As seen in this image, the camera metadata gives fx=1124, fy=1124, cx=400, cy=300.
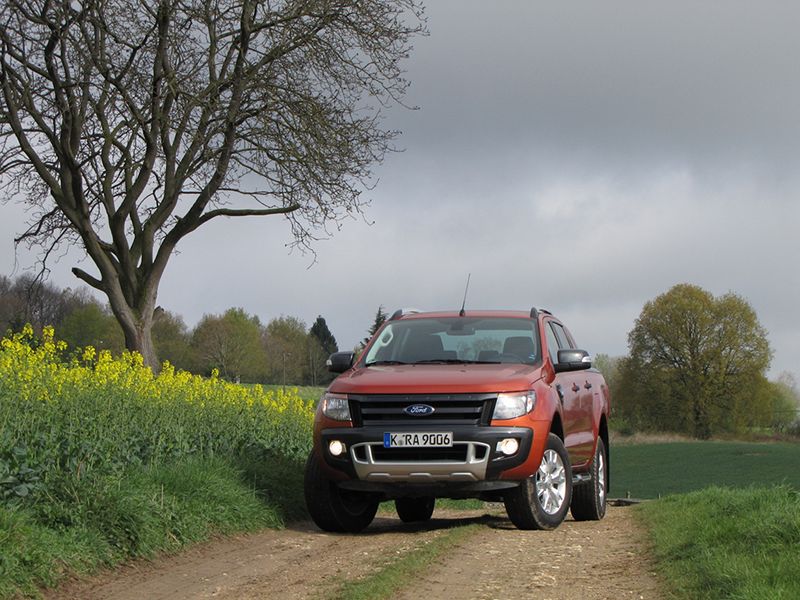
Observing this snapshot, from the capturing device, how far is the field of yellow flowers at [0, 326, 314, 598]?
24.3 feet

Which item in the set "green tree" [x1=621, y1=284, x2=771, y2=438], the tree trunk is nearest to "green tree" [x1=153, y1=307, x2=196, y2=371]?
"green tree" [x1=621, y1=284, x2=771, y2=438]

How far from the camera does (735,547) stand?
7789 mm

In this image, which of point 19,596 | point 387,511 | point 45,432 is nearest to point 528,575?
point 19,596

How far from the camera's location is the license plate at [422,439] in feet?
30.2

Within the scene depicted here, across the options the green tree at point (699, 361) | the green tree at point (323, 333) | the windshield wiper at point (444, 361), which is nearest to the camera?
the windshield wiper at point (444, 361)

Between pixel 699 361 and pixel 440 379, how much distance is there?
7344cm

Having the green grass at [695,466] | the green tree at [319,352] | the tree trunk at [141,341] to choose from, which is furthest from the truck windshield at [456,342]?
the green tree at [319,352]

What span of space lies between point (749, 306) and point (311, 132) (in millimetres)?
67041

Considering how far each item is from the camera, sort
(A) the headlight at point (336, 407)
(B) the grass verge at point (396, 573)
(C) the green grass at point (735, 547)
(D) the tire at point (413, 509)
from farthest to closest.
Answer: (D) the tire at point (413, 509), (A) the headlight at point (336, 407), (B) the grass verge at point (396, 573), (C) the green grass at point (735, 547)

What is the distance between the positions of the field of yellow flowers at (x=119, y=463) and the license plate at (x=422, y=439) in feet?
5.31

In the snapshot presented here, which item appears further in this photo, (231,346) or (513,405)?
Result: (231,346)

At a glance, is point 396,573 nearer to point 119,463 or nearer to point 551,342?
point 119,463

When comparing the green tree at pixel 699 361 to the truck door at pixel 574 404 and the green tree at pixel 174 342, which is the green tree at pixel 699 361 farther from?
the truck door at pixel 574 404

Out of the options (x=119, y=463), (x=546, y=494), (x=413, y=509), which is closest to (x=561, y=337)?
(x=413, y=509)
